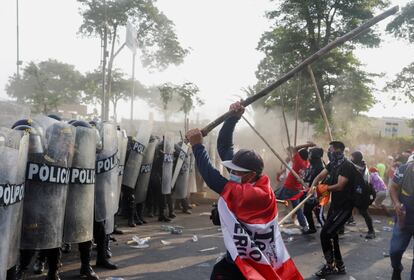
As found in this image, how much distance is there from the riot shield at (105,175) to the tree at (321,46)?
1713cm

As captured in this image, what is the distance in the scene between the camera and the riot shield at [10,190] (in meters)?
3.20

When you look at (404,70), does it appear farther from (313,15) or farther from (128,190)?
(128,190)

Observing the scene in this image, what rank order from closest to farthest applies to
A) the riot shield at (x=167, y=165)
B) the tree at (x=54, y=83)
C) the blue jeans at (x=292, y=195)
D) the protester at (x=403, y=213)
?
1. the protester at (x=403, y=213)
2. the blue jeans at (x=292, y=195)
3. the riot shield at (x=167, y=165)
4. the tree at (x=54, y=83)

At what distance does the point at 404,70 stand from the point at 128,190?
1811 centimetres

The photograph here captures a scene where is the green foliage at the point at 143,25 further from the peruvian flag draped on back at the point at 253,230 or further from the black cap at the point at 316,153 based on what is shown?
Result: the peruvian flag draped on back at the point at 253,230

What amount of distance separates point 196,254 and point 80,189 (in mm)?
2535

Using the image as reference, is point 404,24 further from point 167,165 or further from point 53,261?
point 53,261

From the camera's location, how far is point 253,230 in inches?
112

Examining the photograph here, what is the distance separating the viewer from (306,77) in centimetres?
2217

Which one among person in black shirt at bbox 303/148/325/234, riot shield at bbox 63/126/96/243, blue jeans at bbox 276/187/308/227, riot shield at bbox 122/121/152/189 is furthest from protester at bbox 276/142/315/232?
riot shield at bbox 63/126/96/243

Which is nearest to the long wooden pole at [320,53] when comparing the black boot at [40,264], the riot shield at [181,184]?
the black boot at [40,264]

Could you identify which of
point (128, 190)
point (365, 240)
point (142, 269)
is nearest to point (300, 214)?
point (365, 240)

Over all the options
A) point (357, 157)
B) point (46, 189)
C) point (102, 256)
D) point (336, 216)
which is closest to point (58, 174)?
point (46, 189)

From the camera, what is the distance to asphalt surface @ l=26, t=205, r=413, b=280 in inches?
214
